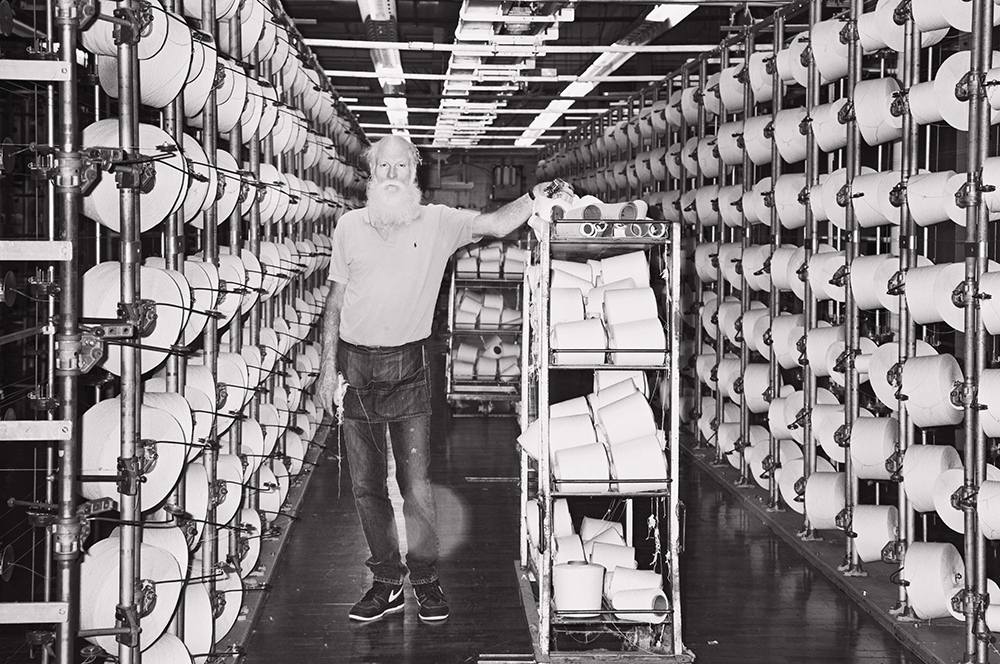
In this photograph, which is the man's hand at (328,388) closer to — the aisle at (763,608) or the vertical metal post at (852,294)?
the aisle at (763,608)

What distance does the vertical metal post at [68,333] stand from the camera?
3.01 meters

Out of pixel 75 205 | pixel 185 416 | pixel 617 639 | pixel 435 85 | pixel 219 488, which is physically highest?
pixel 435 85

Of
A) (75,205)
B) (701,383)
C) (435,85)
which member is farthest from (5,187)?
(435,85)

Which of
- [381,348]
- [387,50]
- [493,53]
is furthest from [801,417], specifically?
[387,50]

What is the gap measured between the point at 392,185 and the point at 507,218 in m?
0.54

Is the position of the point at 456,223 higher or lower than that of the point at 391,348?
higher

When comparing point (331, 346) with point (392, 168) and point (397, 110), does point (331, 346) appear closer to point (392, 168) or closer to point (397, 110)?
point (392, 168)

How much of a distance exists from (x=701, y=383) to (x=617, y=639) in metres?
5.17

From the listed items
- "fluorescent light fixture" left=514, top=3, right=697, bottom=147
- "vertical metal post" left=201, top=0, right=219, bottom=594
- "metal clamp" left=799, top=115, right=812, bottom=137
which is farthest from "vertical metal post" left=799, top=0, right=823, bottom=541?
"vertical metal post" left=201, top=0, right=219, bottom=594

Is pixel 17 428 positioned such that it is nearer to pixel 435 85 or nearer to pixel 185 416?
pixel 185 416

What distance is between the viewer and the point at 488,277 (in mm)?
10961

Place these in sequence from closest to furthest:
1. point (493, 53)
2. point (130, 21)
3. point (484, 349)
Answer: point (130, 21) < point (493, 53) < point (484, 349)

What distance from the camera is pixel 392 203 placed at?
16.9ft

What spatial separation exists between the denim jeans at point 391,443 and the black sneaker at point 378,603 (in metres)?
0.04
